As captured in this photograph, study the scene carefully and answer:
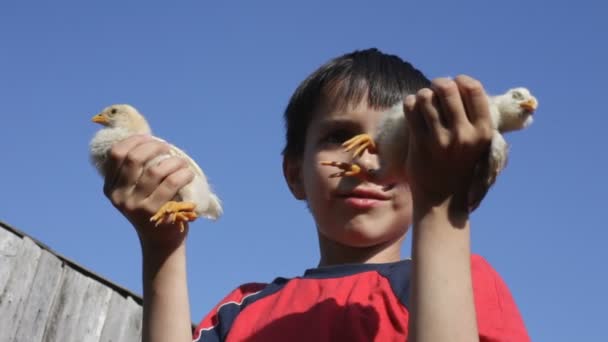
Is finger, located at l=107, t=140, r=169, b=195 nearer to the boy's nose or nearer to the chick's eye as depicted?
the boy's nose

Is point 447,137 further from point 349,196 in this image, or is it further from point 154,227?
point 154,227

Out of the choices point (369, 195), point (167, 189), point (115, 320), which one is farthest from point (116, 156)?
point (115, 320)

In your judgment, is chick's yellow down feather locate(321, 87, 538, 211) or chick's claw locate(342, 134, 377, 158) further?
chick's claw locate(342, 134, 377, 158)

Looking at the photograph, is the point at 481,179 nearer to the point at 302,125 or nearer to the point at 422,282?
the point at 422,282

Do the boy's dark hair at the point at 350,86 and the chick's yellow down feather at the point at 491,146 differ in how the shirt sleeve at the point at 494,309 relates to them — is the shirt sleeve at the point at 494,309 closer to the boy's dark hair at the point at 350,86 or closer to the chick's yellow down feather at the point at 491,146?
the chick's yellow down feather at the point at 491,146

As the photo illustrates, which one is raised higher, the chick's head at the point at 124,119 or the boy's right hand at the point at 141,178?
the chick's head at the point at 124,119

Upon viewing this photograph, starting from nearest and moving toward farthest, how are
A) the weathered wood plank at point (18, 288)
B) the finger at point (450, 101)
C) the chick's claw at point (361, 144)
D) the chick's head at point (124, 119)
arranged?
the finger at point (450, 101)
the chick's claw at point (361, 144)
the chick's head at point (124, 119)
the weathered wood plank at point (18, 288)

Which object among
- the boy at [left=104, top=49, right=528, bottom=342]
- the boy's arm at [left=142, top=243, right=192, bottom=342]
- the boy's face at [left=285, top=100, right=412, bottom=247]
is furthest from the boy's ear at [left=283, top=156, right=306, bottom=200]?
the boy's arm at [left=142, top=243, right=192, bottom=342]

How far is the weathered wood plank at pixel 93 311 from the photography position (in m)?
6.05

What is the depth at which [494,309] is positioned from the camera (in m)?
2.02

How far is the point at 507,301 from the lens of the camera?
82.6 inches

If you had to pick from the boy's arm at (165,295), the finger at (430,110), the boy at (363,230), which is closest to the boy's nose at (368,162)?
the boy at (363,230)

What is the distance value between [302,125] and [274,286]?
0.72 metres

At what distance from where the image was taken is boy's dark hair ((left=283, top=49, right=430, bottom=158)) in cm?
278
